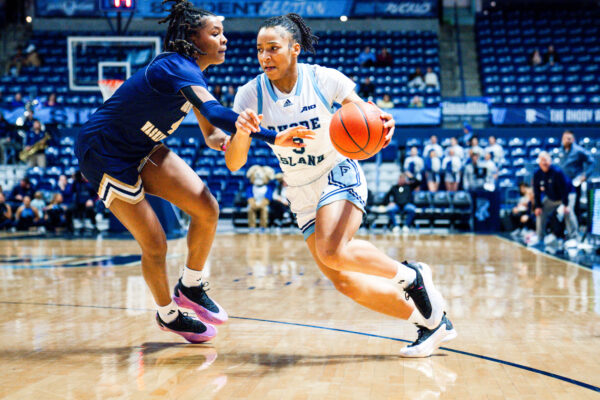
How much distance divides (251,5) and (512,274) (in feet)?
55.7

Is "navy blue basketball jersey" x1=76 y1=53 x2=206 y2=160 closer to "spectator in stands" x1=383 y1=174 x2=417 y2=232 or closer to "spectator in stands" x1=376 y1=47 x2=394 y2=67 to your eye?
"spectator in stands" x1=383 y1=174 x2=417 y2=232

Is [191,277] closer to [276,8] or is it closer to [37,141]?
[37,141]

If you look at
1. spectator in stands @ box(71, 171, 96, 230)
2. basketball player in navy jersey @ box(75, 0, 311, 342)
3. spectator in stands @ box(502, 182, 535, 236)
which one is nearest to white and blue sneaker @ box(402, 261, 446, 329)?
basketball player in navy jersey @ box(75, 0, 311, 342)

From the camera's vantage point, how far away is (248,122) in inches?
113

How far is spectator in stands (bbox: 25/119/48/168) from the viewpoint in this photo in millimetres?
15195

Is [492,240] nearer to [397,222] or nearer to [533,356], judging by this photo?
[397,222]

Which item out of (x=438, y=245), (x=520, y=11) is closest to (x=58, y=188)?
(x=438, y=245)

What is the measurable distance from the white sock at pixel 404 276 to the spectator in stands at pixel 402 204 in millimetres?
9807

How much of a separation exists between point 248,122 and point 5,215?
40.5 feet

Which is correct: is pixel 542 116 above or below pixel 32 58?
below

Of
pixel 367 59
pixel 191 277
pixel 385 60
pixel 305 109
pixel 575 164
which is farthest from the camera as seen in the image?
pixel 385 60

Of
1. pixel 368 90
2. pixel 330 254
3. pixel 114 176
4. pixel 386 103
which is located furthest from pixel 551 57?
pixel 114 176

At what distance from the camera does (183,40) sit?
337cm

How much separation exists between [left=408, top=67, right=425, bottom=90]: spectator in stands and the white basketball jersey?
1516 cm
